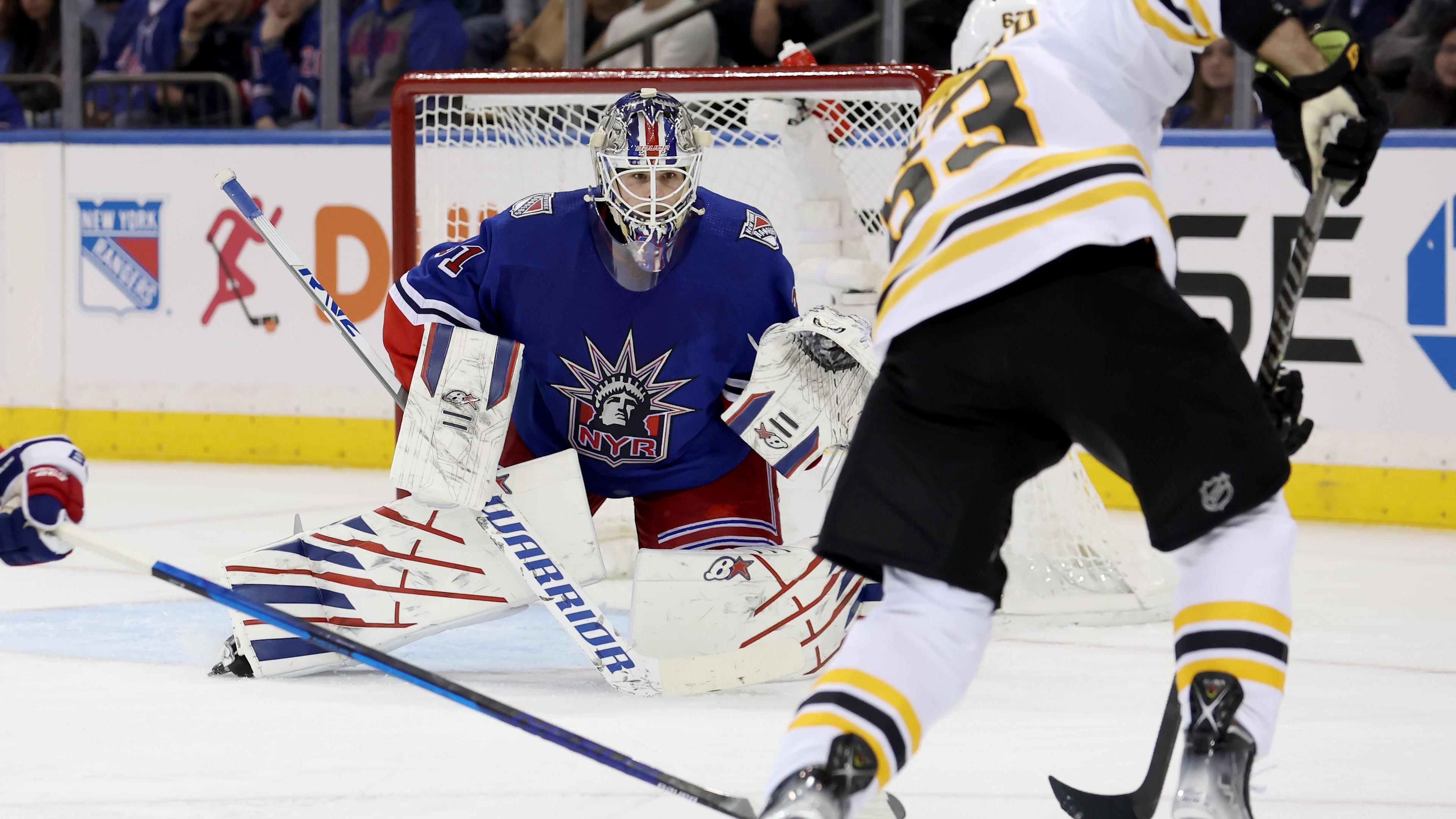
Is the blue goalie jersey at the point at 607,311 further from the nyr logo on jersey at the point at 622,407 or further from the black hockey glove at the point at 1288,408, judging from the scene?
the black hockey glove at the point at 1288,408

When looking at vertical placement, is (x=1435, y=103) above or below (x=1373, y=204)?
above

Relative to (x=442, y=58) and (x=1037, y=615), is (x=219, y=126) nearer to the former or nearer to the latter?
(x=442, y=58)

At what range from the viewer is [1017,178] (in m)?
A: 1.39

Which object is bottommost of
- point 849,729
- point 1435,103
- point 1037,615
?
point 1037,615

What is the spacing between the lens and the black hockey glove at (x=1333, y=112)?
1.46m

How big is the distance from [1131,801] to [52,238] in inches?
179

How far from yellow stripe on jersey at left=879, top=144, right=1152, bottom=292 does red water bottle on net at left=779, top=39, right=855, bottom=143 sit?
1827 millimetres

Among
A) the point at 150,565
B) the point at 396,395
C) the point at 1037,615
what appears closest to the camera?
the point at 150,565

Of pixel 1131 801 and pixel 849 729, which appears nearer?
pixel 849 729

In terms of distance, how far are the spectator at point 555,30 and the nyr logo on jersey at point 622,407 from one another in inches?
109

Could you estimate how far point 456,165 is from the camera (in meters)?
3.42

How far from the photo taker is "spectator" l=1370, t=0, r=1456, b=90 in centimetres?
432

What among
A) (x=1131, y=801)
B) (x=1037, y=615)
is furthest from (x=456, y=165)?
(x=1131, y=801)

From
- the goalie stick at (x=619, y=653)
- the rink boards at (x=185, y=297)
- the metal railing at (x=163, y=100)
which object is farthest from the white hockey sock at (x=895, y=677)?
the metal railing at (x=163, y=100)
